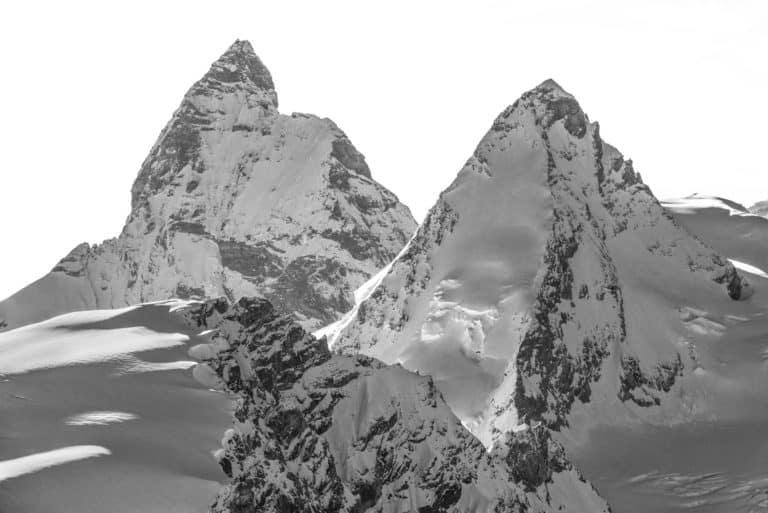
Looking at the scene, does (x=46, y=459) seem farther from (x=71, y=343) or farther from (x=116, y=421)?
(x=71, y=343)

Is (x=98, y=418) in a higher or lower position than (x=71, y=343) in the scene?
lower

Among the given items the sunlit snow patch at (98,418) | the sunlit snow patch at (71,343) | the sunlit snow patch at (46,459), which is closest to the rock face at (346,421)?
the sunlit snow patch at (71,343)

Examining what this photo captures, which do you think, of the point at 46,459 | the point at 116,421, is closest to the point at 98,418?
the point at 116,421

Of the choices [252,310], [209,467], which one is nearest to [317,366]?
[252,310]

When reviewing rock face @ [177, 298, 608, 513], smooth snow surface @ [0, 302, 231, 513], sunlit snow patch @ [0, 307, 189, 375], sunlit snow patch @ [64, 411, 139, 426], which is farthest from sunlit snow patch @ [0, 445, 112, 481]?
sunlit snow patch @ [0, 307, 189, 375]

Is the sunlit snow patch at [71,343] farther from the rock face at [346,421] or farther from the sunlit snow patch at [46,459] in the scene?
the sunlit snow patch at [46,459]
